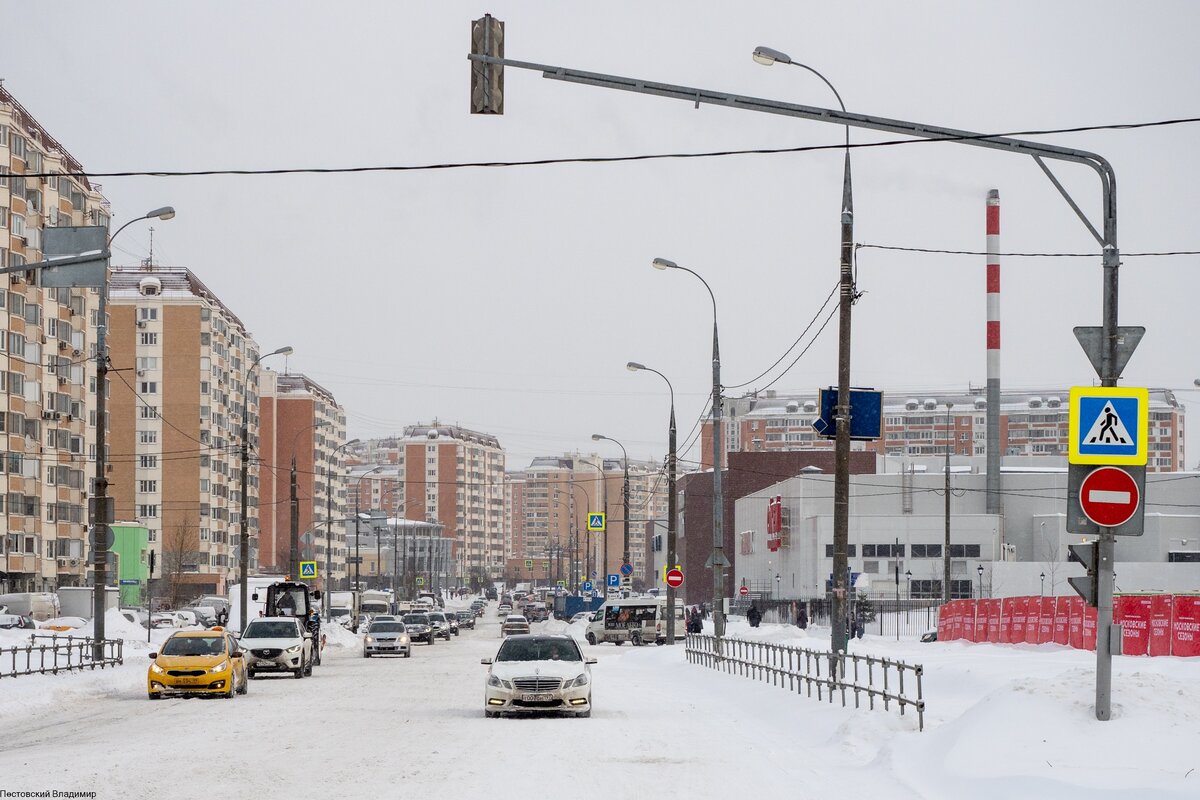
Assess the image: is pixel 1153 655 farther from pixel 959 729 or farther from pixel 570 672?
pixel 959 729

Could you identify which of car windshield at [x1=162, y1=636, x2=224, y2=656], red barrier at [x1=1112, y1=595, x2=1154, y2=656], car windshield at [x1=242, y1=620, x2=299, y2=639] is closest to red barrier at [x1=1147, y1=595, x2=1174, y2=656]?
red barrier at [x1=1112, y1=595, x2=1154, y2=656]

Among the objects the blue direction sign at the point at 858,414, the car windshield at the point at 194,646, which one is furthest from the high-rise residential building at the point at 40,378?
the blue direction sign at the point at 858,414

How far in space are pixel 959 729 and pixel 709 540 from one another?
137 meters

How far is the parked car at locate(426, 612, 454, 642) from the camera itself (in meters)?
77.6

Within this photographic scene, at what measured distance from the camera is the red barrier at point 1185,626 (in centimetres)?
3503

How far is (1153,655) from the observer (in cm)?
3603

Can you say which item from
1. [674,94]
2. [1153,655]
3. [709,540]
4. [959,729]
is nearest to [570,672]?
[959,729]

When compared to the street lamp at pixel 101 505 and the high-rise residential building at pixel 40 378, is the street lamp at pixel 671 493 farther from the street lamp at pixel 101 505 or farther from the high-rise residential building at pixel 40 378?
the high-rise residential building at pixel 40 378

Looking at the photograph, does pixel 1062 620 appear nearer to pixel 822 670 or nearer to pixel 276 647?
pixel 822 670

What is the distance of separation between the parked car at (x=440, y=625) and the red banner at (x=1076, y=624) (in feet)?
135

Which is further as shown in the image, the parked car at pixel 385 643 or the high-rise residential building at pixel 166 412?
the high-rise residential building at pixel 166 412

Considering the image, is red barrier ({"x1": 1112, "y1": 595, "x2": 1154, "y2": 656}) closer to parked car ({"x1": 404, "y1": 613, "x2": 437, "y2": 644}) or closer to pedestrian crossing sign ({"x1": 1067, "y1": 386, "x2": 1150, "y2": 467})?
pedestrian crossing sign ({"x1": 1067, "y1": 386, "x2": 1150, "y2": 467})

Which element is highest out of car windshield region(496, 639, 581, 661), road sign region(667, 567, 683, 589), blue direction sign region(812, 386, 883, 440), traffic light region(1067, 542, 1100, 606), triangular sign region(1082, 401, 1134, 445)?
blue direction sign region(812, 386, 883, 440)

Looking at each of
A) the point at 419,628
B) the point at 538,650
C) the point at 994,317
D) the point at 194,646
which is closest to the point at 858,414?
the point at 538,650
